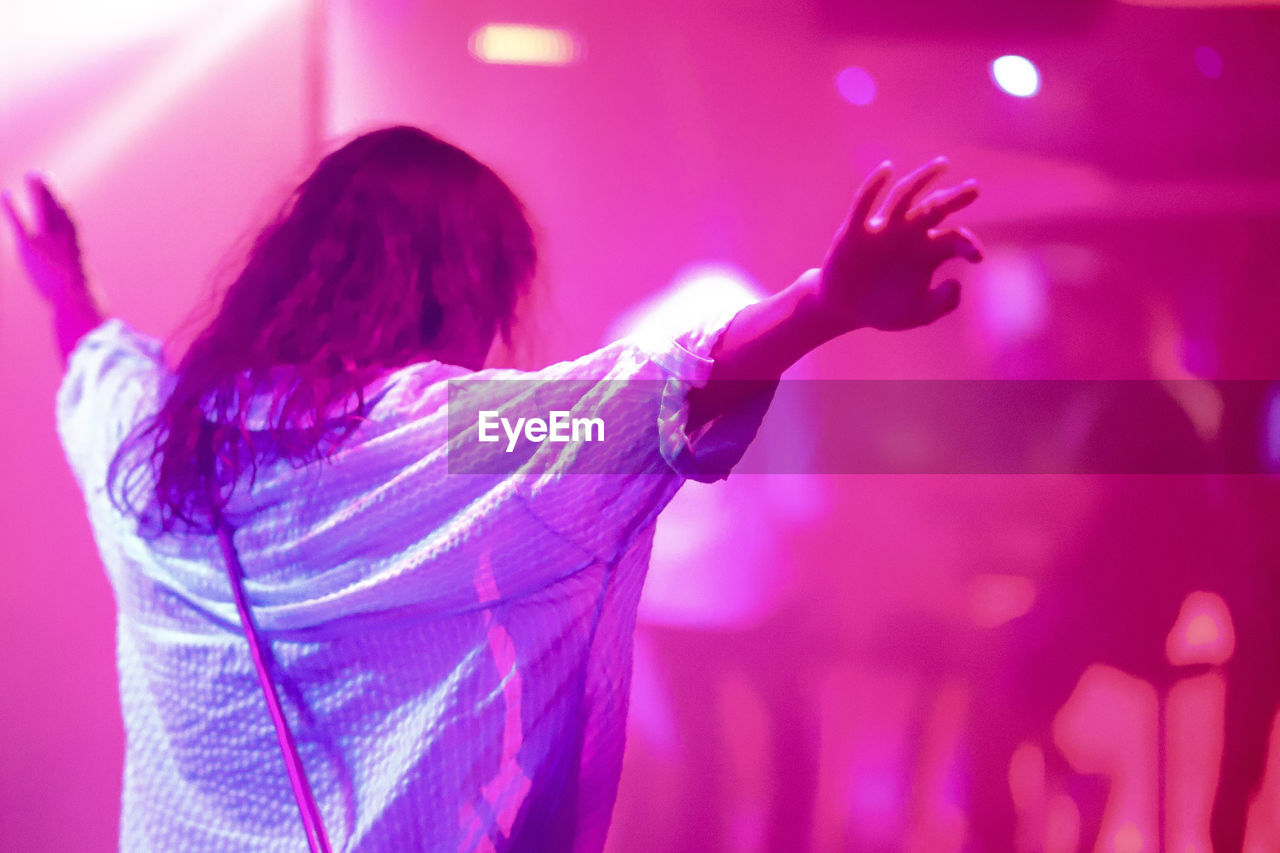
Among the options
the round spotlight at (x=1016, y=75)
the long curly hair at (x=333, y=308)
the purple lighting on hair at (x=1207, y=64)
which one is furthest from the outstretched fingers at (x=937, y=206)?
the purple lighting on hair at (x=1207, y=64)

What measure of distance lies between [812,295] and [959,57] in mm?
727

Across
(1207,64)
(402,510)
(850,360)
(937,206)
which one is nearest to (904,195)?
(937,206)

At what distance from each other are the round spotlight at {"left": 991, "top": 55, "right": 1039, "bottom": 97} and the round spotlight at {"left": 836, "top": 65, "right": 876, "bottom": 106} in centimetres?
15

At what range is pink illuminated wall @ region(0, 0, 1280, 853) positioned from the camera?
1.01 metres

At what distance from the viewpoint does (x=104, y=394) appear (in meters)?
0.70

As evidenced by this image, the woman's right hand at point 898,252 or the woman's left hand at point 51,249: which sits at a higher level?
the woman's left hand at point 51,249

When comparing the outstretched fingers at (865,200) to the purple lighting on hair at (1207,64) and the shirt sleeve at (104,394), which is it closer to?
the shirt sleeve at (104,394)

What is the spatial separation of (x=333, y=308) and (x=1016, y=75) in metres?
0.85

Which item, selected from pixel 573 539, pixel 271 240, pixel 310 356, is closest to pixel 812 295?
pixel 573 539

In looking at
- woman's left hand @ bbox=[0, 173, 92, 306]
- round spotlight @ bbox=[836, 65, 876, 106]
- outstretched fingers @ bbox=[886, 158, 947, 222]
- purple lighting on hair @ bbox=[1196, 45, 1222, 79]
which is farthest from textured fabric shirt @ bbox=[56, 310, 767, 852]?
purple lighting on hair @ bbox=[1196, 45, 1222, 79]

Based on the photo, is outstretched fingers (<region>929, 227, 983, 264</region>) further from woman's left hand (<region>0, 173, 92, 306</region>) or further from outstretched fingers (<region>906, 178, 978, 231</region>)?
woman's left hand (<region>0, 173, 92, 306</region>)

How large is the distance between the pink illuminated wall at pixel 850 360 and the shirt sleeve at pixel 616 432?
0.52 m

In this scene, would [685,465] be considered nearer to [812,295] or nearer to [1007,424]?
[812,295]

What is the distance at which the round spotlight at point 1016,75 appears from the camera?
1.03 metres
